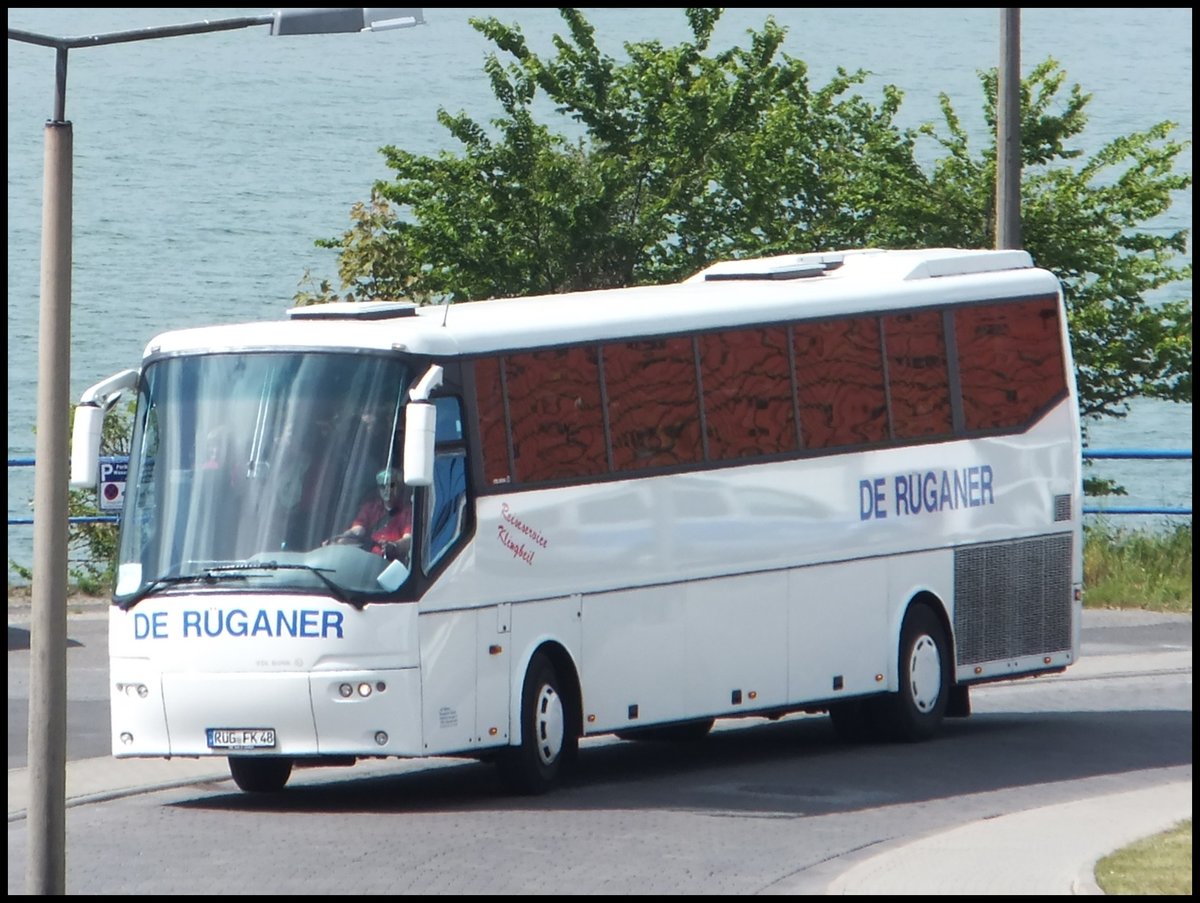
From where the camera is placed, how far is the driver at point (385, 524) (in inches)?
609

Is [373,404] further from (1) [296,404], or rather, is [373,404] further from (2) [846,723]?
(2) [846,723]

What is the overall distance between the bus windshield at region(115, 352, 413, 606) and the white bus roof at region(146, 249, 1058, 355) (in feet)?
0.56

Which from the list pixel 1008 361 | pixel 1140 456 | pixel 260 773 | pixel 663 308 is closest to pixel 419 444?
pixel 260 773

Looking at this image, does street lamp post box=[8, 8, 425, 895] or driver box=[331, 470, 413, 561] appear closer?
street lamp post box=[8, 8, 425, 895]

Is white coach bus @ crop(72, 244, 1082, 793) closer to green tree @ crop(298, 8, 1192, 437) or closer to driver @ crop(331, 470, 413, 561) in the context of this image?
driver @ crop(331, 470, 413, 561)

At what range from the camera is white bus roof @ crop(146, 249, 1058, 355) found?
16.0 meters

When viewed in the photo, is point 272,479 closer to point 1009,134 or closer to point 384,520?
point 384,520

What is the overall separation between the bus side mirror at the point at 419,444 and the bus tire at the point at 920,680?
16.5 ft

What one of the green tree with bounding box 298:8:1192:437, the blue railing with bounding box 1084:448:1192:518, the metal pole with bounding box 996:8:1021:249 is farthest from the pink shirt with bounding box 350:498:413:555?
the green tree with bounding box 298:8:1192:437

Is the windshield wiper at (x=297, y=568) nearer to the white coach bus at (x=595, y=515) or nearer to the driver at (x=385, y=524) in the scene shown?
the white coach bus at (x=595, y=515)

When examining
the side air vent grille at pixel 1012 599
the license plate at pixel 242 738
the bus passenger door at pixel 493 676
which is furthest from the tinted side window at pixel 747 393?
the license plate at pixel 242 738

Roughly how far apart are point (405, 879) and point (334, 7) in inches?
170

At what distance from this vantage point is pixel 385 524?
15500 mm

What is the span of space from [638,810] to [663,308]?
3.78 m
